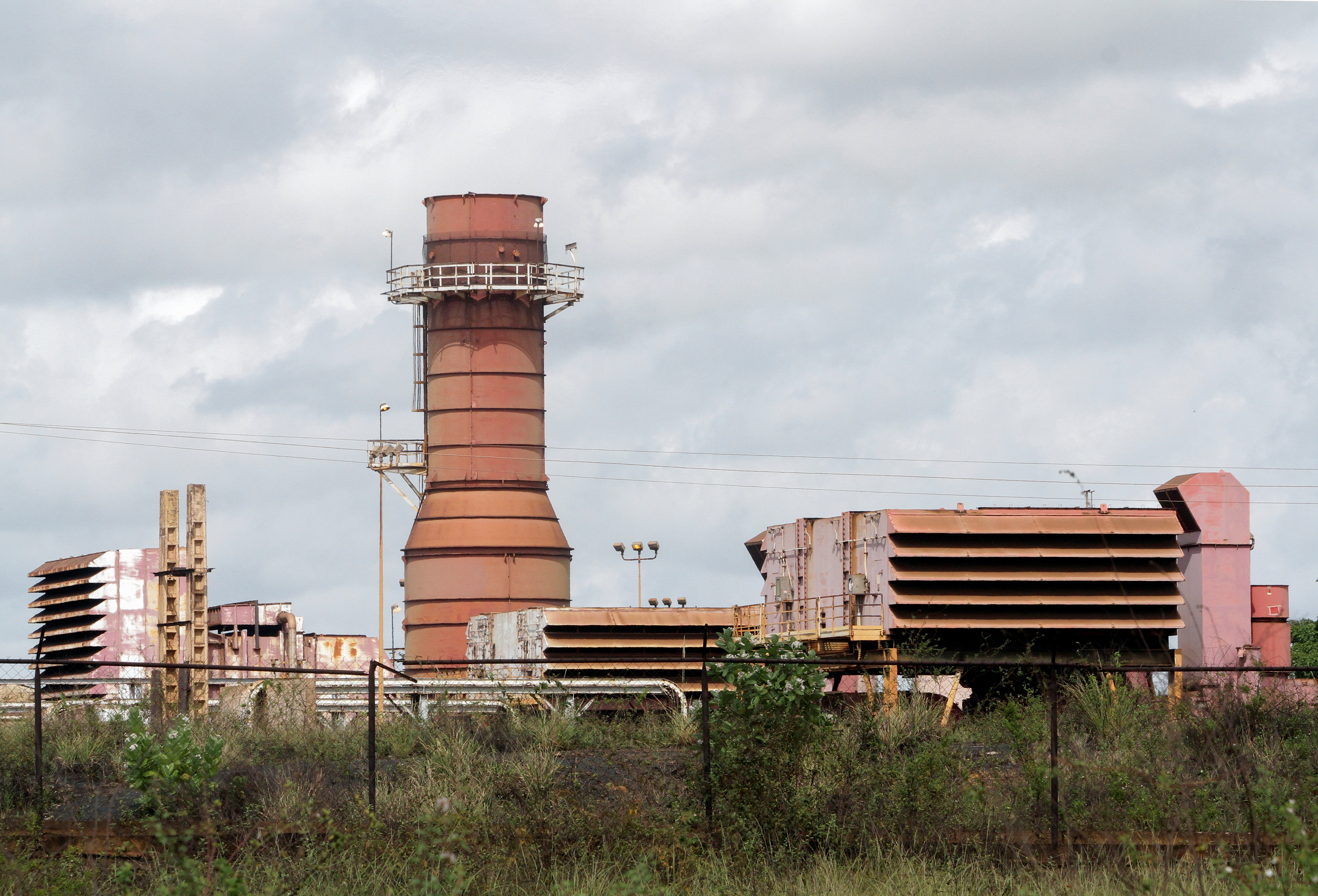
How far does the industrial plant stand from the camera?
25.8 metres

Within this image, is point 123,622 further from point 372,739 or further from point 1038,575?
point 372,739

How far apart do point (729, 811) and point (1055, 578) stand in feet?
45.9

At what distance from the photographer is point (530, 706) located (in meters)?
21.1

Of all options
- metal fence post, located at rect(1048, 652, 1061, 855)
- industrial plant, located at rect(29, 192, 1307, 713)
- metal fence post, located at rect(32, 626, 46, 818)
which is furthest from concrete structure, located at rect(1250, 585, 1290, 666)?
metal fence post, located at rect(32, 626, 46, 818)

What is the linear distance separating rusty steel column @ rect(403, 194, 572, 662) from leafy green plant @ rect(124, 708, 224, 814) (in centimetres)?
2937

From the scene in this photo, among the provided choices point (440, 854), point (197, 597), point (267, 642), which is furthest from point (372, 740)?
point (267, 642)

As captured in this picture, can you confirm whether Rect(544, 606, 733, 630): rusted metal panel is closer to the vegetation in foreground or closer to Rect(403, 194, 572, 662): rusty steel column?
Rect(403, 194, 572, 662): rusty steel column

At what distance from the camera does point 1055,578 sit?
85.1 ft

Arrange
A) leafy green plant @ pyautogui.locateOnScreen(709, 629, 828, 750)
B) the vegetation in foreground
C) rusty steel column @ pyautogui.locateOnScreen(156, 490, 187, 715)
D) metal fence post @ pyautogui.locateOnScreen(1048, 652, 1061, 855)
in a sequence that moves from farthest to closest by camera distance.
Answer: rusty steel column @ pyautogui.locateOnScreen(156, 490, 187, 715) → leafy green plant @ pyautogui.locateOnScreen(709, 629, 828, 750) → metal fence post @ pyautogui.locateOnScreen(1048, 652, 1061, 855) → the vegetation in foreground

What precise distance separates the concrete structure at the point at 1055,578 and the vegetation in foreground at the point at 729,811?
8.22 m

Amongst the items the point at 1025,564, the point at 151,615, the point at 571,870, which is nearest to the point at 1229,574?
the point at 1025,564

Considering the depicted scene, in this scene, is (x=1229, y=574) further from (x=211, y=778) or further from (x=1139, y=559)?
(x=211, y=778)

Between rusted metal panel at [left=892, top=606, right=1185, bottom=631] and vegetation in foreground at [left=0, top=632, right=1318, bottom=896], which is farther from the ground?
rusted metal panel at [left=892, top=606, right=1185, bottom=631]

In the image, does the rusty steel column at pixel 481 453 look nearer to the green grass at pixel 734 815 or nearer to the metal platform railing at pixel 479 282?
the metal platform railing at pixel 479 282
